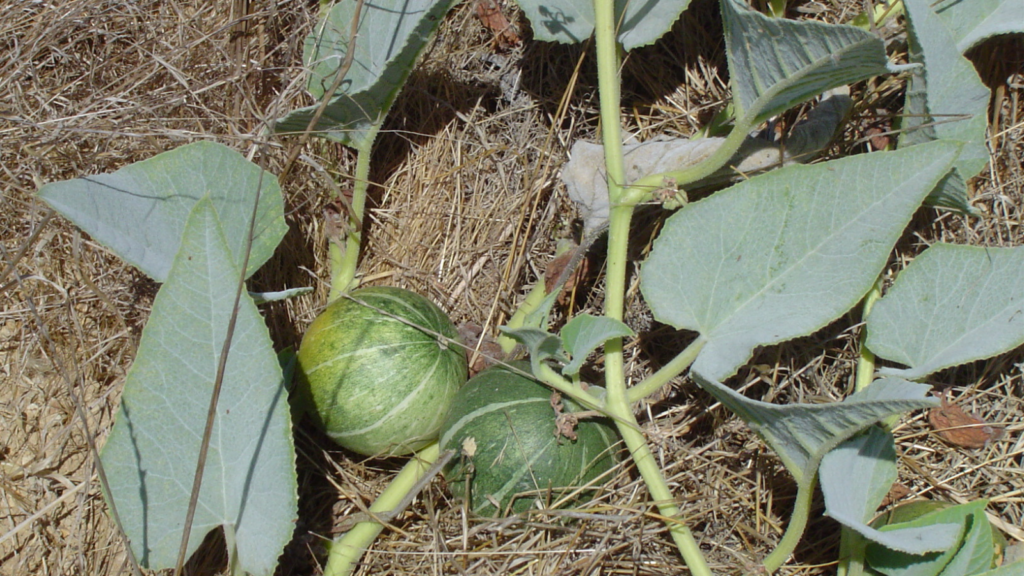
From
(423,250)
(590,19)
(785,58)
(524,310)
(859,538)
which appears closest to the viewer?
(785,58)

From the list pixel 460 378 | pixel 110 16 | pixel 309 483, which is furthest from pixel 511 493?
pixel 110 16

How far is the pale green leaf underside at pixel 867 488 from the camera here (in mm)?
1207

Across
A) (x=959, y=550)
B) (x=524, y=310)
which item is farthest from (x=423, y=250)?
(x=959, y=550)

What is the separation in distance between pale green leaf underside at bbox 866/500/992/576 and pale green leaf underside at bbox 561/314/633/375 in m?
0.58

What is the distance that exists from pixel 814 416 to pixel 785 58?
0.61 meters

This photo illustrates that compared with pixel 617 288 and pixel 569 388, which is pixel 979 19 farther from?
pixel 569 388

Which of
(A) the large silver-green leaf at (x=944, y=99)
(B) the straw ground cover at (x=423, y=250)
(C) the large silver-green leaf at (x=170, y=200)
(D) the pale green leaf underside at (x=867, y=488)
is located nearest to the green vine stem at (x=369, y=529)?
(B) the straw ground cover at (x=423, y=250)

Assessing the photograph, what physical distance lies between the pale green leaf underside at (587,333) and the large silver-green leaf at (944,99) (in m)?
A: 0.74

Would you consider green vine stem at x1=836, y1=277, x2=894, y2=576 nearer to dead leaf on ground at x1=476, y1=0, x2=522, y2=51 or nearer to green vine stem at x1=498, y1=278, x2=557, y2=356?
green vine stem at x1=498, y1=278, x2=557, y2=356

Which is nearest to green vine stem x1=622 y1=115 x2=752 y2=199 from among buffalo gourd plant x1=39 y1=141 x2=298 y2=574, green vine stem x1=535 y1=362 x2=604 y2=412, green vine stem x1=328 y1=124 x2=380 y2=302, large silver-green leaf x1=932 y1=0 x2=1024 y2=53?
green vine stem x1=535 y1=362 x2=604 y2=412

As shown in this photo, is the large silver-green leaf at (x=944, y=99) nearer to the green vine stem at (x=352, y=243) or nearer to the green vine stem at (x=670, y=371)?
the green vine stem at (x=670, y=371)

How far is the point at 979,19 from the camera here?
5.03ft

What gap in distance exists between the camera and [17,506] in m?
1.62

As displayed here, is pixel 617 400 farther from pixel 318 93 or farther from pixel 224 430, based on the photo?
pixel 318 93
